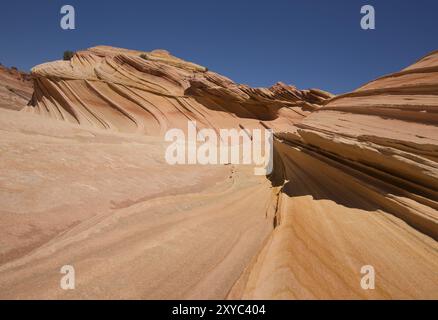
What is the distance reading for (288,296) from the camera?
228 cm

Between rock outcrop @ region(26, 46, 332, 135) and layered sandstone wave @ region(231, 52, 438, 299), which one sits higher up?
rock outcrop @ region(26, 46, 332, 135)

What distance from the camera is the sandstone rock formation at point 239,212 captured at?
93.7 inches

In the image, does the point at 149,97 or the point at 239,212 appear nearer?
the point at 239,212

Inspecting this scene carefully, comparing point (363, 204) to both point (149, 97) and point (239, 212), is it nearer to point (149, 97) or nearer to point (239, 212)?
point (239, 212)

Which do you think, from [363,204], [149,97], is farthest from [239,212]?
[149,97]

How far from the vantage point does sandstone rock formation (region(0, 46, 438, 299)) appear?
238cm

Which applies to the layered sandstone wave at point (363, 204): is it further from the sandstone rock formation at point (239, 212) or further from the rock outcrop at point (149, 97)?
the rock outcrop at point (149, 97)

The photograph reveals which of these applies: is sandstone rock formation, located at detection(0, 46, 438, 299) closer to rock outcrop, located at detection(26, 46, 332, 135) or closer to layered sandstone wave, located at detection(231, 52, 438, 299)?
layered sandstone wave, located at detection(231, 52, 438, 299)

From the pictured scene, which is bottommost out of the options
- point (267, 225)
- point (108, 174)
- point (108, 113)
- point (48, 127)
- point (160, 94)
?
point (267, 225)

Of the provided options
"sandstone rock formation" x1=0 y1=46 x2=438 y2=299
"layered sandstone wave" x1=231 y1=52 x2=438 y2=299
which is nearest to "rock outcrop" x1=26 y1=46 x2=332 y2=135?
"sandstone rock formation" x1=0 y1=46 x2=438 y2=299

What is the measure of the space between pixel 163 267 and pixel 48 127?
16.3 ft

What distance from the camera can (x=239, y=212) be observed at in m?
4.16

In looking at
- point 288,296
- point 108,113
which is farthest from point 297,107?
point 288,296
